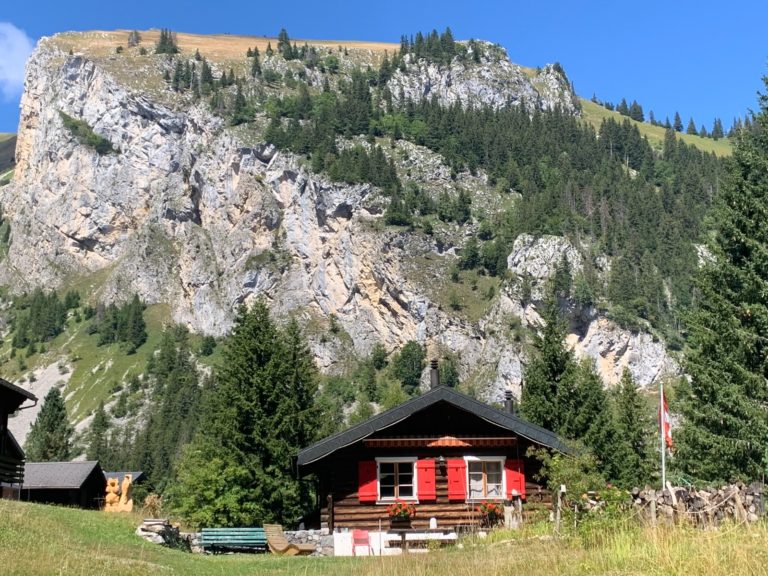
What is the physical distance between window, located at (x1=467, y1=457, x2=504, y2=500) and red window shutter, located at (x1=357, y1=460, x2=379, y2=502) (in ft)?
10.5

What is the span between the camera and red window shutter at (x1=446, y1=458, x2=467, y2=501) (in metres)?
30.4

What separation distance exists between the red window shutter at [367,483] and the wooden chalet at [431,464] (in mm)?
33

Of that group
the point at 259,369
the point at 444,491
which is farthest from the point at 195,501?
the point at 444,491

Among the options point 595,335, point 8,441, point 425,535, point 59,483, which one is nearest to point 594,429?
point 425,535

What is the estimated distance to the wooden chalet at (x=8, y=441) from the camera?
32.9m

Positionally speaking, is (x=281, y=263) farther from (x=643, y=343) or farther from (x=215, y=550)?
(x=215, y=550)

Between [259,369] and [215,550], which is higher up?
[259,369]

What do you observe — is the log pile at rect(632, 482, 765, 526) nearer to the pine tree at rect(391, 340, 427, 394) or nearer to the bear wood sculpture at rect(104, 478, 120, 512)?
the bear wood sculpture at rect(104, 478, 120, 512)

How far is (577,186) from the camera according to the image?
17488 cm

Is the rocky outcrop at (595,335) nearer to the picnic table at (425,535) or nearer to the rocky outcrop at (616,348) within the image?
the rocky outcrop at (616,348)

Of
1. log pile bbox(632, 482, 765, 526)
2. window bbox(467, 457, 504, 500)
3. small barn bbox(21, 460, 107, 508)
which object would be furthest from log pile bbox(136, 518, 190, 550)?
small barn bbox(21, 460, 107, 508)

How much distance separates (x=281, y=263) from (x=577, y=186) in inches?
2327

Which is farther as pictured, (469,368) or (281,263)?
(281,263)

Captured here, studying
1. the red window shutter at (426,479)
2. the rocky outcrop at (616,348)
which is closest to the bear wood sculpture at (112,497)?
the red window shutter at (426,479)
